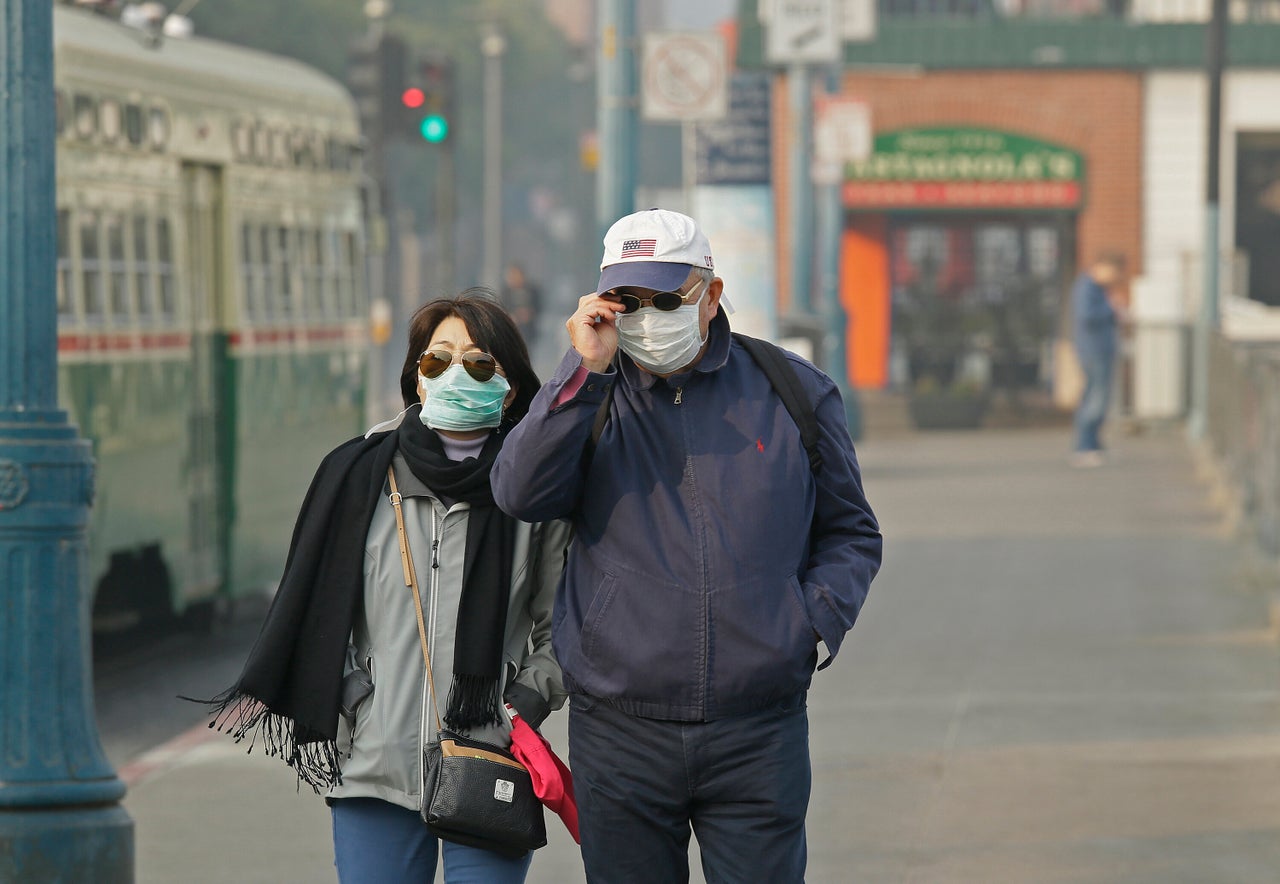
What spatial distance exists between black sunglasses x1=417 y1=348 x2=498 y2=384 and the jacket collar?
29cm

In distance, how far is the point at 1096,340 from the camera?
20.6m

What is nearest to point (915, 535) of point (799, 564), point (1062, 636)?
point (1062, 636)

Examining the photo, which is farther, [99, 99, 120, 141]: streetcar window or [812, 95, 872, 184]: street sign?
[812, 95, 872, 184]: street sign

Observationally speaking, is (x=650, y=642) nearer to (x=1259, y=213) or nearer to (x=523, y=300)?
(x=523, y=300)

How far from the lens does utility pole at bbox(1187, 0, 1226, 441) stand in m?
23.2

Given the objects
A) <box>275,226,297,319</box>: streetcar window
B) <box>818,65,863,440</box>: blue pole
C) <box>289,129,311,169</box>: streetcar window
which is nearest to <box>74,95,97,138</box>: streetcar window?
<box>275,226,297,319</box>: streetcar window

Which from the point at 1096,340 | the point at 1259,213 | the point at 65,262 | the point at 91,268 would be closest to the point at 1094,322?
the point at 1096,340

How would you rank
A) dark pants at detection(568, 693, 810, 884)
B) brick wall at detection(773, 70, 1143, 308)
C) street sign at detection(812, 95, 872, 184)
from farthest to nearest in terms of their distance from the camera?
brick wall at detection(773, 70, 1143, 308) < street sign at detection(812, 95, 872, 184) < dark pants at detection(568, 693, 810, 884)

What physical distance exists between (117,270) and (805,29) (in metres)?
10.6

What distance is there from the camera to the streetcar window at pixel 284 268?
12406 mm

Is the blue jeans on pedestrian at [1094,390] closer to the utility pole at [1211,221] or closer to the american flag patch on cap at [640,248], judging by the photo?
the utility pole at [1211,221]

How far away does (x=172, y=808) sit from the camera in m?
7.68

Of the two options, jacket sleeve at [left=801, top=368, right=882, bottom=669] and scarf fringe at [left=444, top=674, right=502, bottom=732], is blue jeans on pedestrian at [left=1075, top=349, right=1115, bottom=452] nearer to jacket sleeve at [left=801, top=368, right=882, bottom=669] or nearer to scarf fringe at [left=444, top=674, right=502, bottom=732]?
jacket sleeve at [left=801, top=368, right=882, bottom=669]

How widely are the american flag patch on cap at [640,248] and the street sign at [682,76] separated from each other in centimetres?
1046
